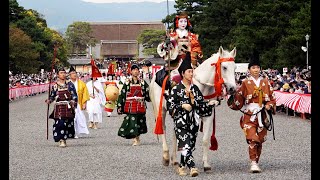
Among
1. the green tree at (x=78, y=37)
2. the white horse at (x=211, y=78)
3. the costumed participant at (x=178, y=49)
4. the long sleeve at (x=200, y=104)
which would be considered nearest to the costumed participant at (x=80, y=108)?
the costumed participant at (x=178, y=49)

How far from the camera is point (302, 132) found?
18688 mm

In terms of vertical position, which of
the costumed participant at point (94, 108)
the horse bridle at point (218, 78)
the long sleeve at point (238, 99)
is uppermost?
the horse bridle at point (218, 78)

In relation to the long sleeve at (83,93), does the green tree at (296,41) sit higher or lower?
higher

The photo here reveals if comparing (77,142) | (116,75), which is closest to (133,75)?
(77,142)

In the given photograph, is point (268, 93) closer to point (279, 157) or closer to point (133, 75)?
point (279, 157)

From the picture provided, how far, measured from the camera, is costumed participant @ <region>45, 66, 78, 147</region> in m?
15.8

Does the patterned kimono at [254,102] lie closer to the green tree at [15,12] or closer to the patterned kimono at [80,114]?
the patterned kimono at [80,114]

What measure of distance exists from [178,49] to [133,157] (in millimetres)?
2174

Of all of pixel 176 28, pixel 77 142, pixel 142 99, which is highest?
pixel 176 28

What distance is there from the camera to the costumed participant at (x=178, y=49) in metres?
12.4

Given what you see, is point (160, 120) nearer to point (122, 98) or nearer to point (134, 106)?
point (134, 106)

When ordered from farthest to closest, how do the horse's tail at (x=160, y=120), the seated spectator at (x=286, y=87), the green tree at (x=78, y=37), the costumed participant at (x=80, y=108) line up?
1. the green tree at (x=78, y=37)
2. the seated spectator at (x=286, y=87)
3. the costumed participant at (x=80, y=108)
4. the horse's tail at (x=160, y=120)

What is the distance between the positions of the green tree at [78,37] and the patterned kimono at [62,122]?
11888cm

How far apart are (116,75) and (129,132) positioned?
47.5ft
